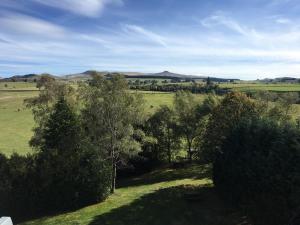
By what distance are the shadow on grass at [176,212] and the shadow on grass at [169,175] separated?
1306 centimetres

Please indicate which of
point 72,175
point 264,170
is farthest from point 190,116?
point 264,170

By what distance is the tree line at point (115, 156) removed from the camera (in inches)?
910

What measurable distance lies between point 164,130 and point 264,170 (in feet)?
108

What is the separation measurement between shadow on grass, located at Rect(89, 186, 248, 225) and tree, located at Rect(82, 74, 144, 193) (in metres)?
7.05

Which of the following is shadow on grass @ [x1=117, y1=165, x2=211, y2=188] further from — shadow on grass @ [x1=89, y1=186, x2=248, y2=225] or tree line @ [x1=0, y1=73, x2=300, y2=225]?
shadow on grass @ [x1=89, y1=186, x2=248, y2=225]

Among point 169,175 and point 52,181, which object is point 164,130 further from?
point 52,181

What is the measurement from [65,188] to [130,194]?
7.48m

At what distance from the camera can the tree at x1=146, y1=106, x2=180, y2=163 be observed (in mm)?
55403

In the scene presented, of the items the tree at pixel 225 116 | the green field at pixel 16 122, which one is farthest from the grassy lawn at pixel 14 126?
the tree at pixel 225 116

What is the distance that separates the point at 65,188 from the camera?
30.5 m

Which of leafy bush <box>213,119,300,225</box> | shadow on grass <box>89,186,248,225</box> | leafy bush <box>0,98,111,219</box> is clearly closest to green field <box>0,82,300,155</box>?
leafy bush <box>0,98,111,219</box>

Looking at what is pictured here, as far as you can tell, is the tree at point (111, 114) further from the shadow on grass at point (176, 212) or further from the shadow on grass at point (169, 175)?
the shadow on grass at point (169, 175)

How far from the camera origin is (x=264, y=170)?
23.7 m

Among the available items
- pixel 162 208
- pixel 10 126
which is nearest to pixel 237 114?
pixel 162 208
